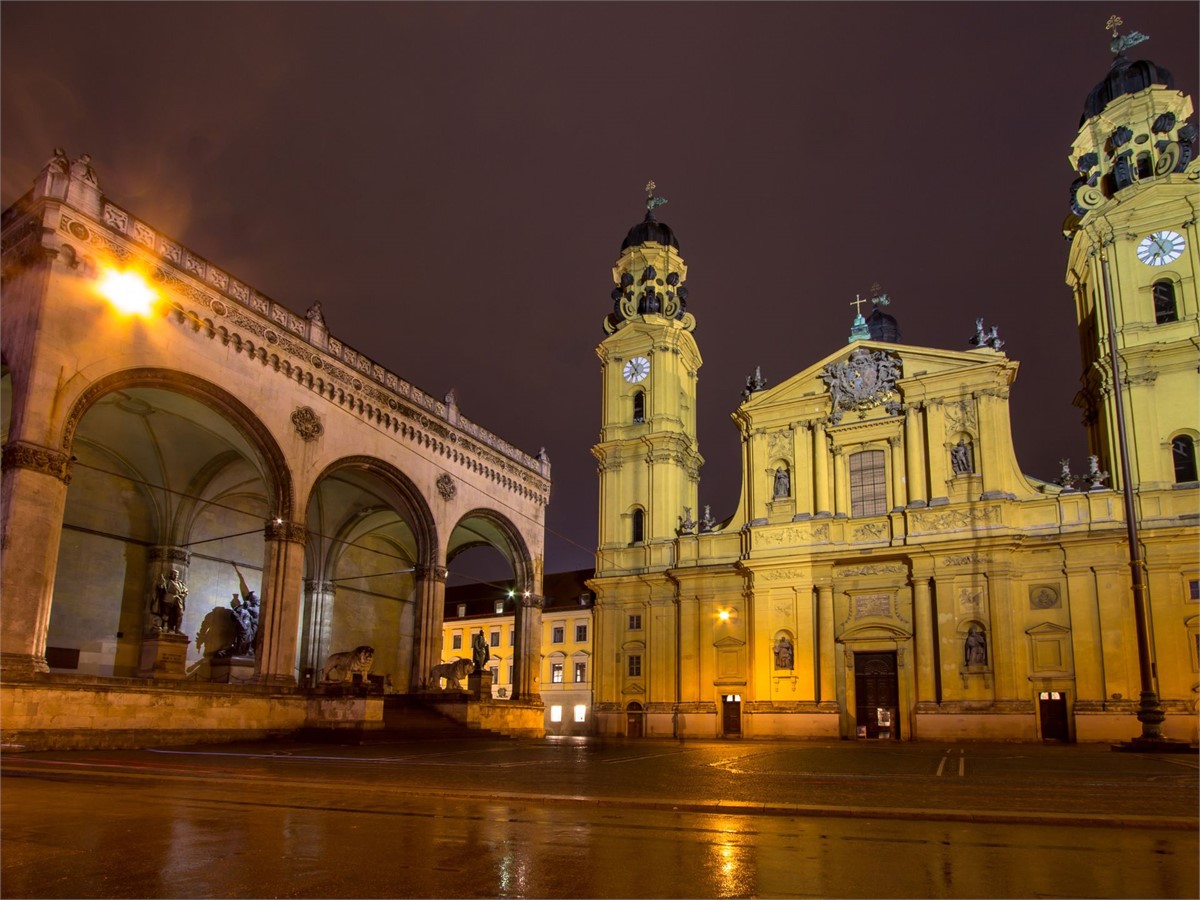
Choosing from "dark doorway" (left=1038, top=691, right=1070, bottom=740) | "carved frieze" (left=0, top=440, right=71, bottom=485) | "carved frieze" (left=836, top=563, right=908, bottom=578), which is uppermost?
"carved frieze" (left=0, top=440, right=71, bottom=485)

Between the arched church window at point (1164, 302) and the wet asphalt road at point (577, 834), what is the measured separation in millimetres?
30771

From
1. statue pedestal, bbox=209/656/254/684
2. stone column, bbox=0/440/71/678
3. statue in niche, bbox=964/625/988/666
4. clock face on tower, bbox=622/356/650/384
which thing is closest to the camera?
stone column, bbox=0/440/71/678

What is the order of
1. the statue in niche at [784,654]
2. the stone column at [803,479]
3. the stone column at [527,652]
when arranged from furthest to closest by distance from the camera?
the stone column at [803,479]
the statue in niche at [784,654]
the stone column at [527,652]

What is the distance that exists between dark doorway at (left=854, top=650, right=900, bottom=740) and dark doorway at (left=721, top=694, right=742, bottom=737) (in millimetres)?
5464

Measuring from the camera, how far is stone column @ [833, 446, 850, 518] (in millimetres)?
39638

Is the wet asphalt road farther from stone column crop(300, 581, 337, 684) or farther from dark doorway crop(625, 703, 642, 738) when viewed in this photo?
dark doorway crop(625, 703, 642, 738)

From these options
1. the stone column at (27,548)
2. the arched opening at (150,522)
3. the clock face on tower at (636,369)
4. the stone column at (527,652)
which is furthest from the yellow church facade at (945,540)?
the stone column at (27,548)

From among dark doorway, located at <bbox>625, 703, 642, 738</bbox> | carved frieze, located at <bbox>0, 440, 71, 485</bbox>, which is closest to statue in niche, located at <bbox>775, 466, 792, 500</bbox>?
dark doorway, located at <bbox>625, 703, 642, 738</bbox>

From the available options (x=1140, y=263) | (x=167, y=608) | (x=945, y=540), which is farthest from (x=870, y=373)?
(x=167, y=608)

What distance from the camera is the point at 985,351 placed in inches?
1499

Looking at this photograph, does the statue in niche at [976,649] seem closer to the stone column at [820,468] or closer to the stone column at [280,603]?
the stone column at [820,468]

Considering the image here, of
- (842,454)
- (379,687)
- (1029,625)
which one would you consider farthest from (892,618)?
(379,687)

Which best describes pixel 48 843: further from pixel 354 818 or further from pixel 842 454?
pixel 842 454

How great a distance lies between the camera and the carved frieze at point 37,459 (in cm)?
1844
